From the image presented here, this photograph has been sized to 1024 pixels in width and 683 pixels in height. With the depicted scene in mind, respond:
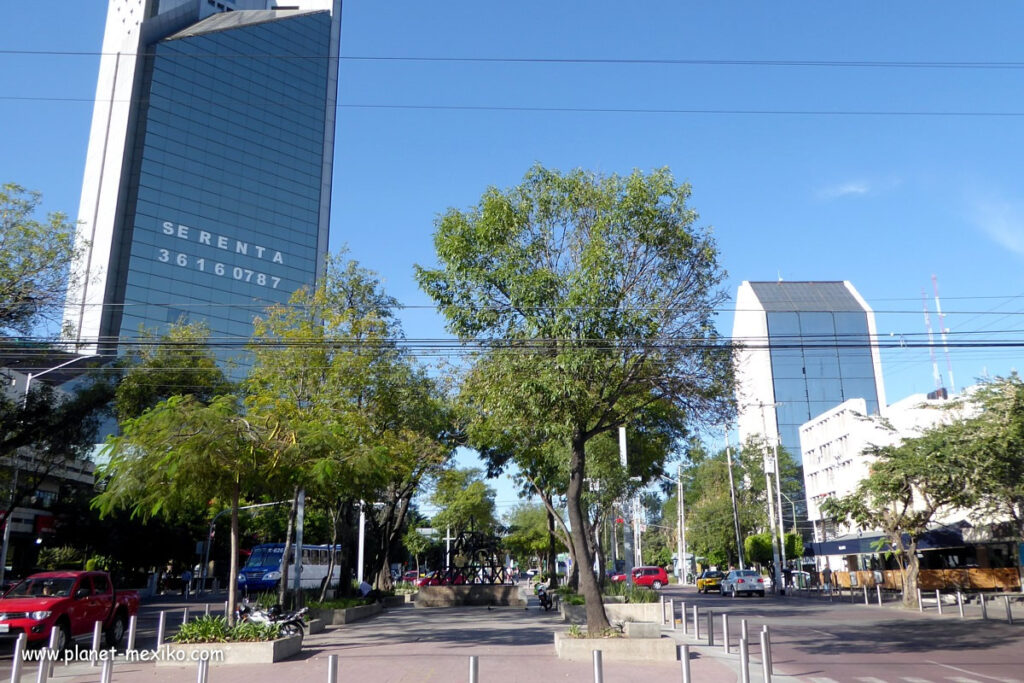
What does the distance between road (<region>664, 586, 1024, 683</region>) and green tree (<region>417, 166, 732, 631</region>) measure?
4323 millimetres

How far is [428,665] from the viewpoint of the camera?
14695 millimetres

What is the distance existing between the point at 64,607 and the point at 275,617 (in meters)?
4.10

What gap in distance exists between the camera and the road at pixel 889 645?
13.5 meters

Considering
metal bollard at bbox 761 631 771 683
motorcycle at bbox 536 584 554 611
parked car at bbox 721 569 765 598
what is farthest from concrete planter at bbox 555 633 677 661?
parked car at bbox 721 569 765 598

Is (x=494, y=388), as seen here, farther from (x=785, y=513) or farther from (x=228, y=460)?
(x=785, y=513)

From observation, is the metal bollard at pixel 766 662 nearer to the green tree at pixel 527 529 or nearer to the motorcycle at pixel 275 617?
the motorcycle at pixel 275 617

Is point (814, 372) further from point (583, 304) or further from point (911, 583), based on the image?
point (583, 304)

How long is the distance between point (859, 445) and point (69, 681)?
185 ft

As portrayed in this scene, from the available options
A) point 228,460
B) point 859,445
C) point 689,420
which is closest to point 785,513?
point 859,445

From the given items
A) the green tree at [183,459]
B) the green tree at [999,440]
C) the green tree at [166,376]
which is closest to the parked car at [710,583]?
the green tree at [999,440]

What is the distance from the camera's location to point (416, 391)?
28406 millimetres

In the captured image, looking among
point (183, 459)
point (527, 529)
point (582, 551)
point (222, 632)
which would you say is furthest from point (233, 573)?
point (527, 529)

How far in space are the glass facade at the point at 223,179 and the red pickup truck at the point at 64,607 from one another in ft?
285

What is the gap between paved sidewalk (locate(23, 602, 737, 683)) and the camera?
1323cm
